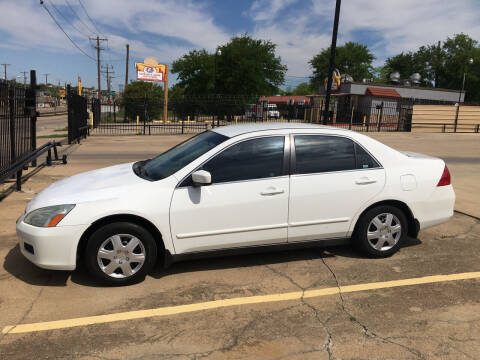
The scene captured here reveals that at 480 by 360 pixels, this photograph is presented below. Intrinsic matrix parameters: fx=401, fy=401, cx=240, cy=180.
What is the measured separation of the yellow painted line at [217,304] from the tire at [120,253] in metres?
0.47

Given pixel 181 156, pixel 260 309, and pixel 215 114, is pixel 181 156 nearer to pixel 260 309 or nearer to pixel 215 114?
pixel 260 309

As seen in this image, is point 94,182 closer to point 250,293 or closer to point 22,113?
point 250,293

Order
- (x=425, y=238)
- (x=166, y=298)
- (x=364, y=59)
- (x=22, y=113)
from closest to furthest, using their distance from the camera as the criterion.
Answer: (x=166, y=298) < (x=425, y=238) < (x=22, y=113) < (x=364, y=59)

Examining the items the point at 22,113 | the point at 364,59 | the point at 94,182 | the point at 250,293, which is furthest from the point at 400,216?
the point at 364,59

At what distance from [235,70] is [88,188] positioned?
44223 mm

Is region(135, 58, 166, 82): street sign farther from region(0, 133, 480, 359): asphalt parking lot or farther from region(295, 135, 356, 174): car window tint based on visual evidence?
region(295, 135, 356, 174): car window tint

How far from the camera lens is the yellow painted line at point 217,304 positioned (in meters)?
3.10

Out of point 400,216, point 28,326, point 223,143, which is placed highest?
point 223,143

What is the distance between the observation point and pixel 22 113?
823cm

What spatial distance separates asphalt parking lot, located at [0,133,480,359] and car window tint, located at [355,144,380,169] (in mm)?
1053

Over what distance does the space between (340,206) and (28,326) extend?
3.03 metres

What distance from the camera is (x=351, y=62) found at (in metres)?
67.6

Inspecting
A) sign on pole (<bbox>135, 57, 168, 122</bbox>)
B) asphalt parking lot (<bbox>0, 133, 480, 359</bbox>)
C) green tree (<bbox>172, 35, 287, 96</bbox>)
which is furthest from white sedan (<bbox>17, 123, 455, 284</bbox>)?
green tree (<bbox>172, 35, 287, 96</bbox>)

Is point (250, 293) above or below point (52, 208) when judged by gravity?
below
